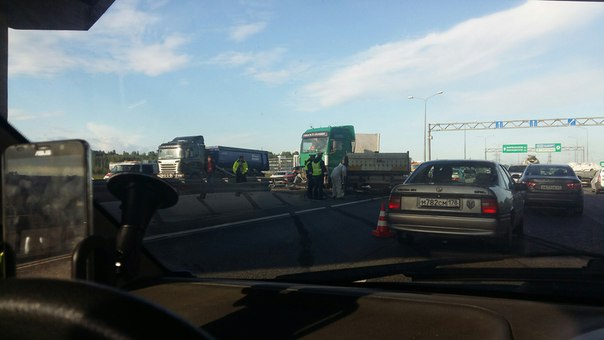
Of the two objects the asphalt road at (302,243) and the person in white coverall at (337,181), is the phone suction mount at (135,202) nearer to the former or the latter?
the asphalt road at (302,243)

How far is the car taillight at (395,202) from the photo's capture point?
6.95m

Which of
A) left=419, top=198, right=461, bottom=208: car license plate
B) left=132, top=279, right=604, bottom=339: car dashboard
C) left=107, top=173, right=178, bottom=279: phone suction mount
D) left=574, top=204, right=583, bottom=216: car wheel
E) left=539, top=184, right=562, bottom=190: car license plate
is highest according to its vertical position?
left=107, top=173, right=178, bottom=279: phone suction mount

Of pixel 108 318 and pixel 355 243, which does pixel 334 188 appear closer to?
pixel 355 243

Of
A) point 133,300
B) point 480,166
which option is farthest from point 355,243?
point 133,300

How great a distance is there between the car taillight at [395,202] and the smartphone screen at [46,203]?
558 cm

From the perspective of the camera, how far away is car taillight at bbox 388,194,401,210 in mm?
6945

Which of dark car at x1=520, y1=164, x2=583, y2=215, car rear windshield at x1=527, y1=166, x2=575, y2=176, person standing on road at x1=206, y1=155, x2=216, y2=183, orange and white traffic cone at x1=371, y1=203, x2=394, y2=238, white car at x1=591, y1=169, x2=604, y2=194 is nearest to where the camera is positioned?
person standing on road at x1=206, y1=155, x2=216, y2=183

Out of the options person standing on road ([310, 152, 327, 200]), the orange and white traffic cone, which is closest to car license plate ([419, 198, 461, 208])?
the orange and white traffic cone

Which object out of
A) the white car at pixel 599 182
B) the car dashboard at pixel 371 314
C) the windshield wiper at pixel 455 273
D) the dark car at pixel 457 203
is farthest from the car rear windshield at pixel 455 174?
the white car at pixel 599 182

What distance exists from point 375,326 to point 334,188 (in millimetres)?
15647

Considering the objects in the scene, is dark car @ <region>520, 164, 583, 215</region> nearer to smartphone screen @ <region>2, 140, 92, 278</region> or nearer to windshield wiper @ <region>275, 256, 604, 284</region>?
windshield wiper @ <region>275, 256, 604, 284</region>

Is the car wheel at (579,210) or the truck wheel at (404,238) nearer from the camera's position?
the truck wheel at (404,238)

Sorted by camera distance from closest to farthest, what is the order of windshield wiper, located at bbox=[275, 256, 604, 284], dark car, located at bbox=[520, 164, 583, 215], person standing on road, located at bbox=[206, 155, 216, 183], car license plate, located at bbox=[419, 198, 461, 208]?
windshield wiper, located at bbox=[275, 256, 604, 284], car license plate, located at bbox=[419, 198, 461, 208], person standing on road, located at bbox=[206, 155, 216, 183], dark car, located at bbox=[520, 164, 583, 215]

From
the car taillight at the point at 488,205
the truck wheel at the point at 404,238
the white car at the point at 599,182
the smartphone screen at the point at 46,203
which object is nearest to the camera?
the smartphone screen at the point at 46,203
